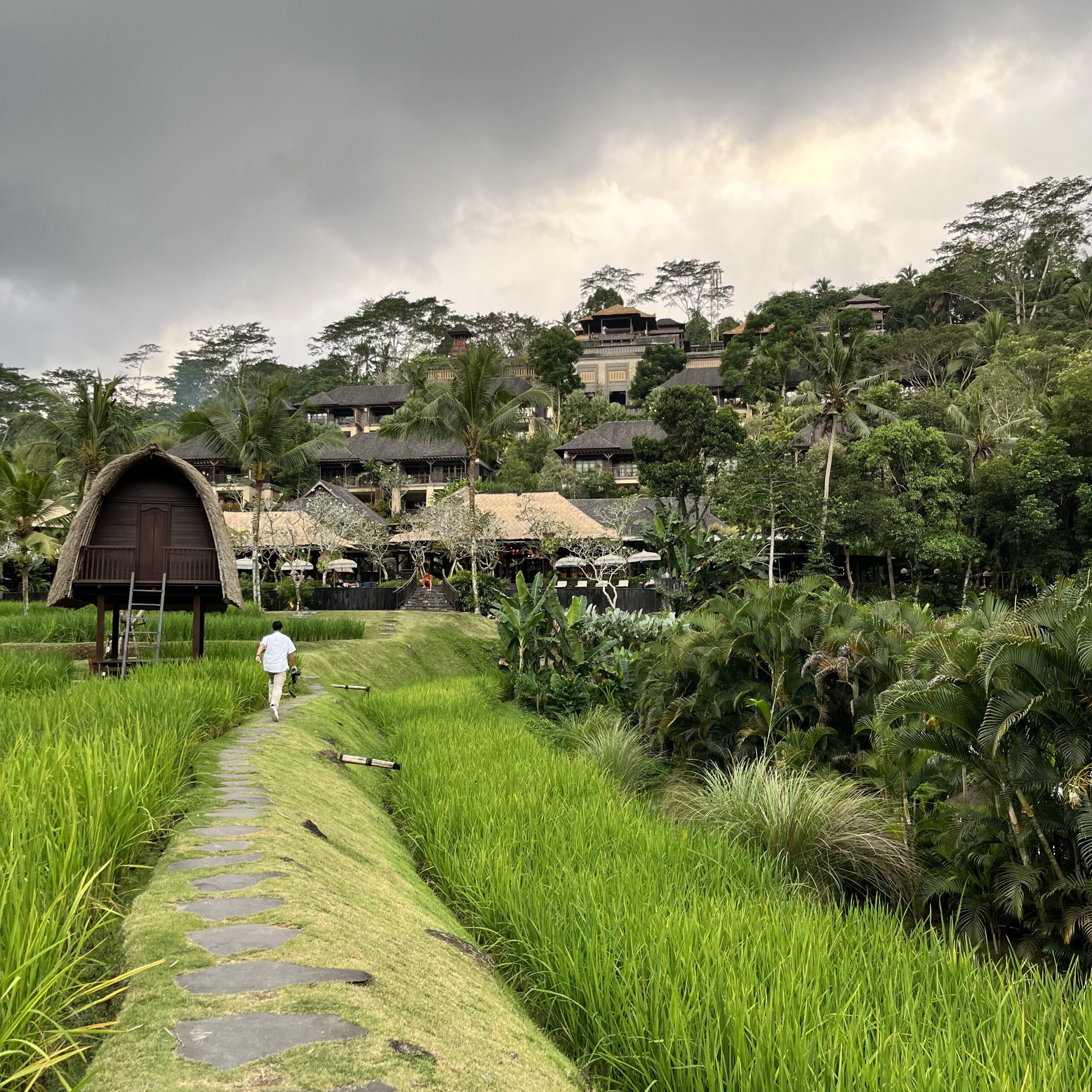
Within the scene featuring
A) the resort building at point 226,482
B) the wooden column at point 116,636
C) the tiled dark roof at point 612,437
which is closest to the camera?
the wooden column at point 116,636

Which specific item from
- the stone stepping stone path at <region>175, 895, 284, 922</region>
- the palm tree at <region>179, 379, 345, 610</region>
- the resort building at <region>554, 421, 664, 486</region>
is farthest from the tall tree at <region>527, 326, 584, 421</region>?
the stone stepping stone path at <region>175, 895, 284, 922</region>

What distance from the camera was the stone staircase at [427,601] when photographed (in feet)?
101

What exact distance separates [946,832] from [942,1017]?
4506mm

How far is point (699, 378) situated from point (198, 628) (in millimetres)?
58160

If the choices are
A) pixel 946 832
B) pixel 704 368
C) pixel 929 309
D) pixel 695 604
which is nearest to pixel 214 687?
pixel 946 832

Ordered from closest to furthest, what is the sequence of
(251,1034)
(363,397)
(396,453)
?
(251,1034)
(396,453)
(363,397)

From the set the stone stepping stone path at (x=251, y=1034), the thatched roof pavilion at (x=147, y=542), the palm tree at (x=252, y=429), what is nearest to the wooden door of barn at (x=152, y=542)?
the thatched roof pavilion at (x=147, y=542)

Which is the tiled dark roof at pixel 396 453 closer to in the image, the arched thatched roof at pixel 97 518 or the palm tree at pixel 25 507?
the palm tree at pixel 25 507

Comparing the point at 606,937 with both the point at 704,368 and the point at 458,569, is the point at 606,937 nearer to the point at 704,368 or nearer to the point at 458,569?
the point at 458,569

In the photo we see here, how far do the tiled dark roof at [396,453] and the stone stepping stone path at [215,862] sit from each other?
48.7 m

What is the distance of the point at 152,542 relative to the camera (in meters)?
12.8

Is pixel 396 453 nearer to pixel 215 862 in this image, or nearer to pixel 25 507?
pixel 25 507

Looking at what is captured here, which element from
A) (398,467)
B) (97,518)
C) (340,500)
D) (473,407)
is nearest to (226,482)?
(398,467)

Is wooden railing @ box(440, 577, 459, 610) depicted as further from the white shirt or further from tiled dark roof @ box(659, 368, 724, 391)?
tiled dark roof @ box(659, 368, 724, 391)
